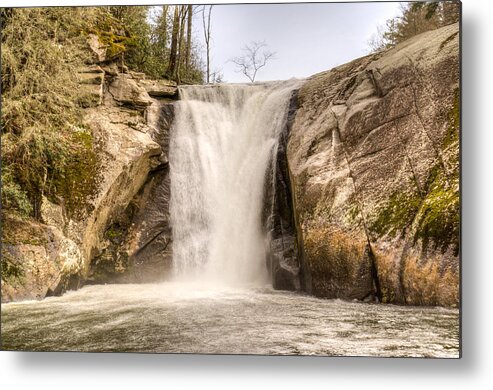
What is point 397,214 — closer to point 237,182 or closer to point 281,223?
point 281,223

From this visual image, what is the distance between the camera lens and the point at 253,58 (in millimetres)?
4977

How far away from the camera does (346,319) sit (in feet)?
14.5

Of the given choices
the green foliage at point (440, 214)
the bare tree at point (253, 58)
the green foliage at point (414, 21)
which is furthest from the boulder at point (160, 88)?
the green foliage at point (440, 214)

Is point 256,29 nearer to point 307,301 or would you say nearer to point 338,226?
point 338,226

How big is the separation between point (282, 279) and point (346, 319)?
120 cm

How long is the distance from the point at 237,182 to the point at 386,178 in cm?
187

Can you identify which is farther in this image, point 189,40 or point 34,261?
point 189,40

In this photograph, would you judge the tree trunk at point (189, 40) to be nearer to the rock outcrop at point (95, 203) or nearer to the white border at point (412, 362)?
the rock outcrop at point (95, 203)

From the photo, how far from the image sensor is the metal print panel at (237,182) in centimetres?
439

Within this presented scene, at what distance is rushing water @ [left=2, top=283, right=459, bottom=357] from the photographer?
4117 millimetres

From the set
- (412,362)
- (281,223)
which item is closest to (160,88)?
(281,223)

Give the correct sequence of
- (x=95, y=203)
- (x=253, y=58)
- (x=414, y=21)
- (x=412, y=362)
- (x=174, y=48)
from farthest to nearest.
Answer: (x=95, y=203) < (x=174, y=48) < (x=253, y=58) < (x=414, y=21) < (x=412, y=362)

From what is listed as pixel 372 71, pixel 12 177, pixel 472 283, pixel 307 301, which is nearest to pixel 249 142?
pixel 372 71

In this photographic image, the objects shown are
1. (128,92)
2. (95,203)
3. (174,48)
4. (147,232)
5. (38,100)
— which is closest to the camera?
(38,100)
